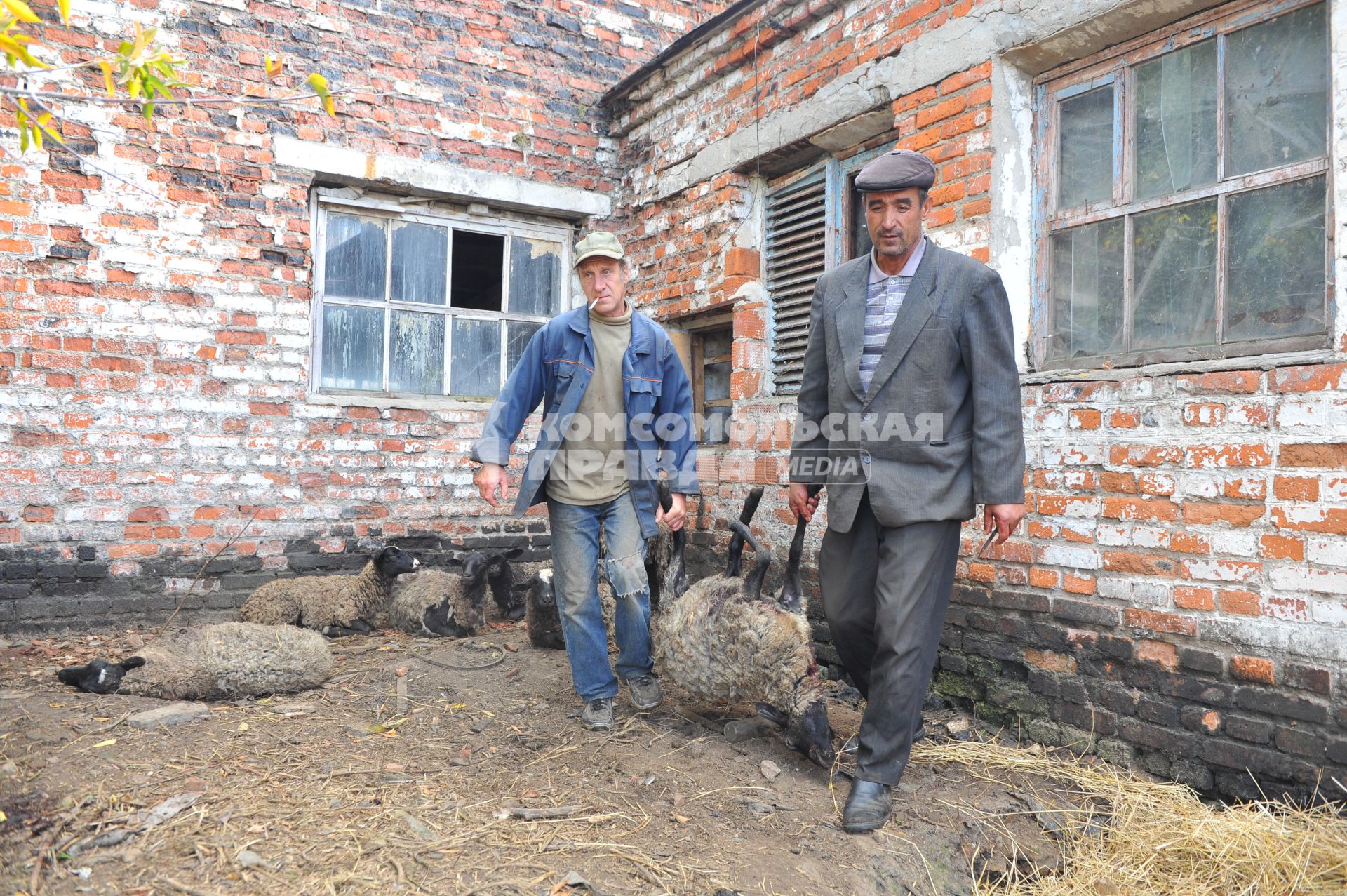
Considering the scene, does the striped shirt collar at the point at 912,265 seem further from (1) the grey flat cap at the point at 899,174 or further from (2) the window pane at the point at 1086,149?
(2) the window pane at the point at 1086,149

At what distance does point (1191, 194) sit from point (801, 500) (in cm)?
199

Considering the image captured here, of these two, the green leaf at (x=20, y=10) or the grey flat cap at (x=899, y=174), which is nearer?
the green leaf at (x=20, y=10)

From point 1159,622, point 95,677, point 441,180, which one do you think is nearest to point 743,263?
point 441,180

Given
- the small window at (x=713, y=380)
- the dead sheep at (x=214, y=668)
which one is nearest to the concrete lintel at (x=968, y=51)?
the small window at (x=713, y=380)

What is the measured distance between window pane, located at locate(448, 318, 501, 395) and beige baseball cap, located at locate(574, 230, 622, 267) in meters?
3.04

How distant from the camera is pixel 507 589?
245 inches

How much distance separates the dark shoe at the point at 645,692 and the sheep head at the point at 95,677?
2.30 meters

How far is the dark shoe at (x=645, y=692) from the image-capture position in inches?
160

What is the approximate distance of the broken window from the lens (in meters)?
3.27

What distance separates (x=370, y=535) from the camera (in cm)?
620

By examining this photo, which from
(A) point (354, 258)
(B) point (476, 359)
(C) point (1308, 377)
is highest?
(A) point (354, 258)

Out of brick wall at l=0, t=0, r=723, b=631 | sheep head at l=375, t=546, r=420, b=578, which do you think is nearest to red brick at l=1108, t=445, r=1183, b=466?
sheep head at l=375, t=546, r=420, b=578

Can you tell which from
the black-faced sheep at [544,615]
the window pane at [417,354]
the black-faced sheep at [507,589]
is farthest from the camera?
the window pane at [417,354]

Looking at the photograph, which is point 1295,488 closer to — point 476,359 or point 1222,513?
point 1222,513
